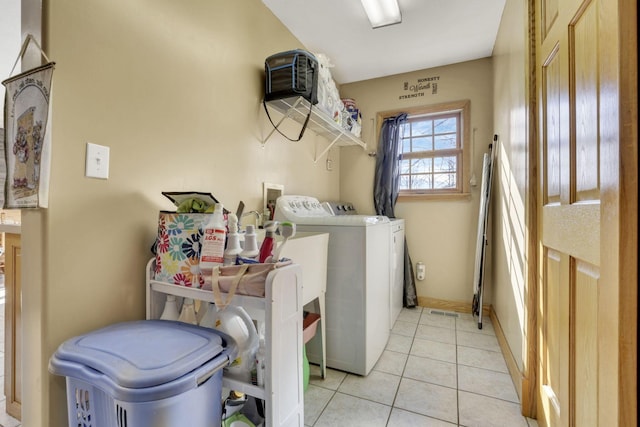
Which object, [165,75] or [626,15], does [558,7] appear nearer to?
[626,15]

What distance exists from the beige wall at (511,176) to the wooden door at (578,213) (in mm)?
202

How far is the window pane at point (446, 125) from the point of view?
119 inches

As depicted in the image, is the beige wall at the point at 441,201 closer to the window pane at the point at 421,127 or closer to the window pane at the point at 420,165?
the window pane at the point at 421,127

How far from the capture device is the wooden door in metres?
0.71

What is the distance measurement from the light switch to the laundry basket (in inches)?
21.5

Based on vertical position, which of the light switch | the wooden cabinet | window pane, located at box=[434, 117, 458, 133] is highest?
window pane, located at box=[434, 117, 458, 133]

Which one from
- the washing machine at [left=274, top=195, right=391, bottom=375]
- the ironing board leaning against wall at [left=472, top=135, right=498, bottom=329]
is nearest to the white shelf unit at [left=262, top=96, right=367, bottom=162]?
the washing machine at [left=274, top=195, right=391, bottom=375]

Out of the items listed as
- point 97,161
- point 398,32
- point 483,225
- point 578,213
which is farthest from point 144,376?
point 398,32

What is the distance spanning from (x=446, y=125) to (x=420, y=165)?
18.6 inches

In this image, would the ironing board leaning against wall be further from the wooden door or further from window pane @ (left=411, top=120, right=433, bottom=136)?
the wooden door

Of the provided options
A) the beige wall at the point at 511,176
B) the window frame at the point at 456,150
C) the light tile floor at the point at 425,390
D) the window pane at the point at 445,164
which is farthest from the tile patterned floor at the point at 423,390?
the window pane at the point at 445,164

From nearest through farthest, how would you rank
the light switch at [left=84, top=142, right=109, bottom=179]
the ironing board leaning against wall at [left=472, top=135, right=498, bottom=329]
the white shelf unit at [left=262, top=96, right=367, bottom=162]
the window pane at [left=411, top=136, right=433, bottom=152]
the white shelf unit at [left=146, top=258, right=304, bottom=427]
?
1. the white shelf unit at [left=146, top=258, right=304, bottom=427]
2. the light switch at [left=84, top=142, right=109, bottom=179]
3. the white shelf unit at [left=262, top=96, right=367, bottom=162]
4. the ironing board leaning against wall at [left=472, top=135, right=498, bottom=329]
5. the window pane at [left=411, top=136, right=433, bottom=152]

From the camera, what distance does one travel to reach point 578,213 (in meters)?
0.93

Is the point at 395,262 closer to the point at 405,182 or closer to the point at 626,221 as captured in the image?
the point at 405,182
